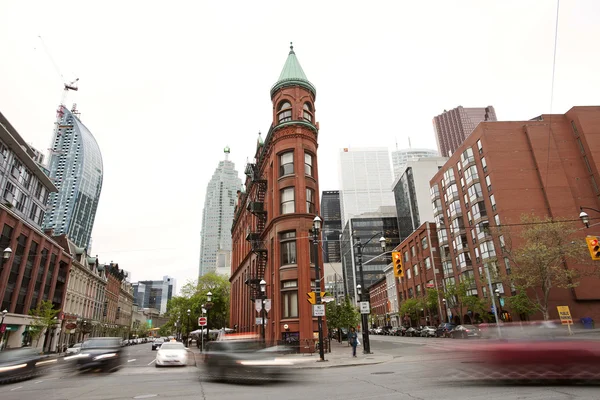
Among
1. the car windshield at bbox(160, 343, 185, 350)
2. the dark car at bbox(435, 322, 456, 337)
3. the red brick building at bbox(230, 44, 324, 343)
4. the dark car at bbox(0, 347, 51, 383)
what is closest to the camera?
the dark car at bbox(0, 347, 51, 383)

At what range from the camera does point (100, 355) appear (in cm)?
1675

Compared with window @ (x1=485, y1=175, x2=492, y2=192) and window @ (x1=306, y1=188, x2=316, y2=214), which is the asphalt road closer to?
window @ (x1=306, y1=188, x2=316, y2=214)

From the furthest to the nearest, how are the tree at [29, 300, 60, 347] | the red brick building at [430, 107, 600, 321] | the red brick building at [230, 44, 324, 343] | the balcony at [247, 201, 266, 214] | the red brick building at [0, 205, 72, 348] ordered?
1. the red brick building at [430, 107, 600, 321]
2. the tree at [29, 300, 60, 347]
3. the red brick building at [0, 205, 72, 348]
4. the balcony at [247, 201, 266, 214]
5. the red brick building at [230, 44, 324, 343]

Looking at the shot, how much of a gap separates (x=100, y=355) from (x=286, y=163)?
20391mm

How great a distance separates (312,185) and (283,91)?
958cm

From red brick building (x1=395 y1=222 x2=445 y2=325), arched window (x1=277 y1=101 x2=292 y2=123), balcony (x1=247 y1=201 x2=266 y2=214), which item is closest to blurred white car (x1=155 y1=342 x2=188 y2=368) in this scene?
balcony (x1=247 y1=201 x2=266 y2=214)

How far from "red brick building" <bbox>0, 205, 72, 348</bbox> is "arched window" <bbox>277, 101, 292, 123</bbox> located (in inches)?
1322

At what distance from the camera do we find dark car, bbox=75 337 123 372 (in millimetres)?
16547

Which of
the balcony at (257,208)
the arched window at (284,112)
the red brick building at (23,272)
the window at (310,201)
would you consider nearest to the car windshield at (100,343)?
the window at (310,201)

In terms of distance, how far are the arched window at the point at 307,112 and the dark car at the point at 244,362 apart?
23.9 m

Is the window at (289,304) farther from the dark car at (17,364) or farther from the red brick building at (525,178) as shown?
the red brick building at (525,178)

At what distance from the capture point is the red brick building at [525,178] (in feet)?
174

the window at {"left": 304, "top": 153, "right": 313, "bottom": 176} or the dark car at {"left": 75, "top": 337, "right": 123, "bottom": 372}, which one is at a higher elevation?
the window at {"left": 304, "top": 153, "right": 313, "bottom": 176}

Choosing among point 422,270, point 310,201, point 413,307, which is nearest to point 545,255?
point 310,201
